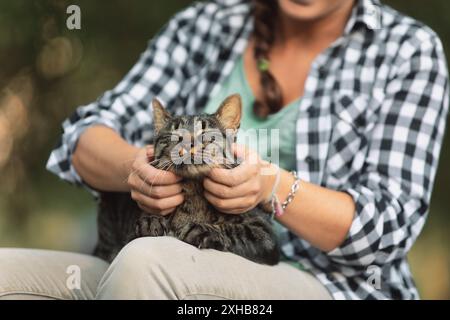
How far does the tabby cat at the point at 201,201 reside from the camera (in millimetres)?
1062

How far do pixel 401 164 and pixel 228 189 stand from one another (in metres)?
0.43

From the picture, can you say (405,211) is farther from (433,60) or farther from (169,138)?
(169,138)

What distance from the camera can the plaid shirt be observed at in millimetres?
1284

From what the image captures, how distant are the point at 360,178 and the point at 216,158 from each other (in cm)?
41

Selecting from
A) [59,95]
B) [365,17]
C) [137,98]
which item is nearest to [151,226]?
[137,98]

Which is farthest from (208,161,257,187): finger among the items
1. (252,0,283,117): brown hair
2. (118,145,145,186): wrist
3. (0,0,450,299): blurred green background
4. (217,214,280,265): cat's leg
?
(0,0,450,299): blurred green background

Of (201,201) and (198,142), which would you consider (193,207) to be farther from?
(198,142)

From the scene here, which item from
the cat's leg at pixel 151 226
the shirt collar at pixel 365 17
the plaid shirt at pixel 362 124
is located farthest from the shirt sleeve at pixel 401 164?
the cat's leg at pixel 151 226

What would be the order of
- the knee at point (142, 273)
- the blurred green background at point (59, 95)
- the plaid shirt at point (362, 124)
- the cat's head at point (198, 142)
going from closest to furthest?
the knee at point (142, 273)
the cat's head at point (198, 142)
the plaid shirt at point (362, 124)
the blurred green background at point (59, 95)

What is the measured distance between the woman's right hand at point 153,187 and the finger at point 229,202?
6 cm

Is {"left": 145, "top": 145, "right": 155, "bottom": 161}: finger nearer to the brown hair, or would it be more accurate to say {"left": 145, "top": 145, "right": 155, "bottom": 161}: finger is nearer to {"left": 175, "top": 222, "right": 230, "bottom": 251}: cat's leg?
{"left": 175, "top": 222, "right": 230, "bottom": 251}: cat's leg

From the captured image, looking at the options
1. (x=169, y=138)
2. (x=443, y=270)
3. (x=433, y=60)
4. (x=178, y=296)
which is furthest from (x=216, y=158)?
(x=443, y=270)

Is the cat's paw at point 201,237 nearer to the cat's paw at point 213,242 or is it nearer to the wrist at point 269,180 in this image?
the cat's paw at point 213,242
